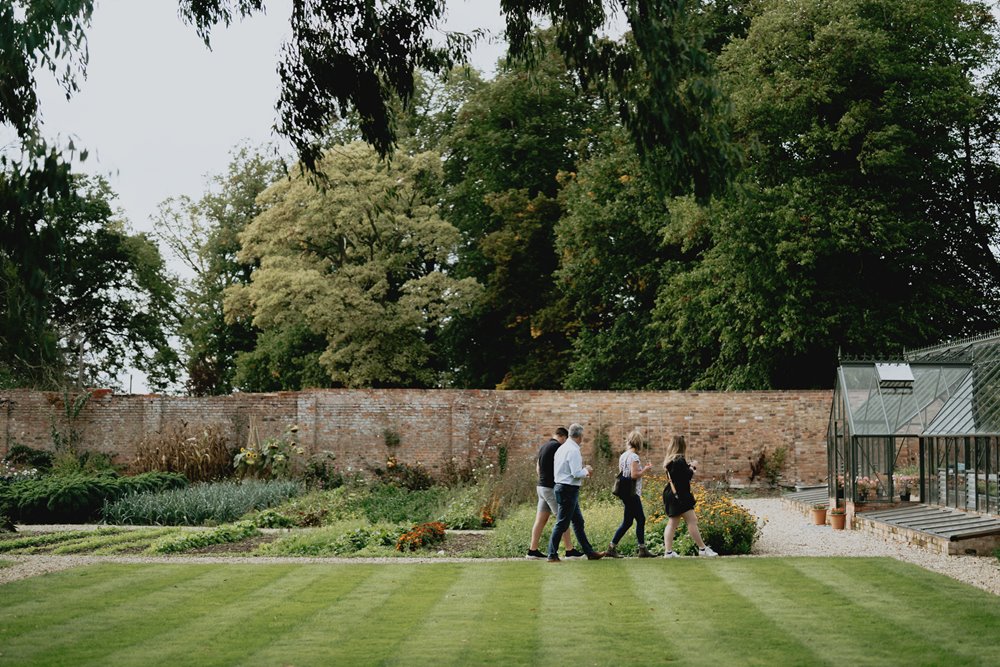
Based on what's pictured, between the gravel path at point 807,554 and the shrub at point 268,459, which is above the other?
the shrub at point 268,459

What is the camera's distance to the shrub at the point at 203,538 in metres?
15.0

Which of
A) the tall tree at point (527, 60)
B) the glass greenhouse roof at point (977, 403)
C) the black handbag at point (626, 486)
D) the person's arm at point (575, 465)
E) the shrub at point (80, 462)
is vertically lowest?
the shrub at point (80, 462)

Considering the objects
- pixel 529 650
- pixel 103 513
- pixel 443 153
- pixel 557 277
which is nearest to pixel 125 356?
pixel 443 153

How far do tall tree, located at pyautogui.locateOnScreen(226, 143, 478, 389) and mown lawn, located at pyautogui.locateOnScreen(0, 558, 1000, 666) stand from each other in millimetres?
20594

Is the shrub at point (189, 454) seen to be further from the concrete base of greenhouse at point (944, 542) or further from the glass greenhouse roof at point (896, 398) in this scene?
the concrete base of greenhouse at point (944, 542)

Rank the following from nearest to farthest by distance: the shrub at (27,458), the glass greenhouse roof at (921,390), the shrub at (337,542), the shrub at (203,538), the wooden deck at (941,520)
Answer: the wooden deck at (941,520) < the shrub at (337,542) < the shrub at (203,538) < the glass greenhouse roof at (921,390) < the shrub at (27,458)

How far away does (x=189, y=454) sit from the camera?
2389 centimetres

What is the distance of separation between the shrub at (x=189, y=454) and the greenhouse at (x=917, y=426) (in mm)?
11851

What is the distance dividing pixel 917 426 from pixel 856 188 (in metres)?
10.1

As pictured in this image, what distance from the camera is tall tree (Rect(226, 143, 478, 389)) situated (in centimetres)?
3347

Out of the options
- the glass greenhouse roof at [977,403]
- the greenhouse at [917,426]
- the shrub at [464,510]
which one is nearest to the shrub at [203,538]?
the shrub at [464,510]

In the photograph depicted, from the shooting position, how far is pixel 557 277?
33.7m

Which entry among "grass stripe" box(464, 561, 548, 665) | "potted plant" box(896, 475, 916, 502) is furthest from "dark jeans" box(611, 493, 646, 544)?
"potted plant" box(896, 475, 916, 502)

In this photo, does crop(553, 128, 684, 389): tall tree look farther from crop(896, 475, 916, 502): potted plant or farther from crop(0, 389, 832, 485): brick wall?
crop(896, 475, 916, 502): potted plant
